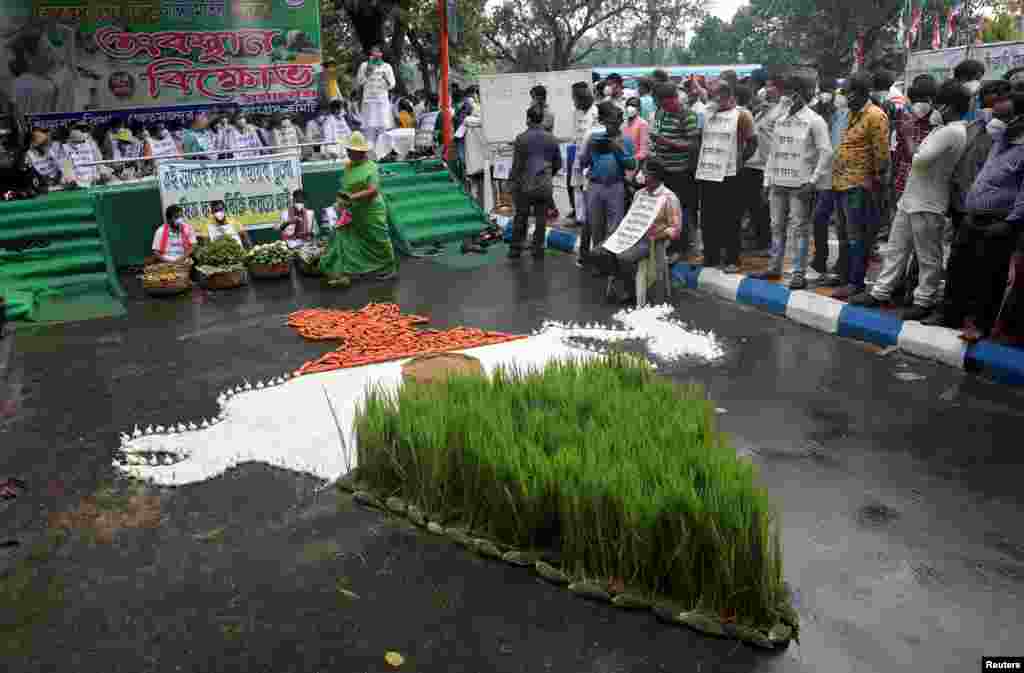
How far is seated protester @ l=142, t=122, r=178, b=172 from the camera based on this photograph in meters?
14.6

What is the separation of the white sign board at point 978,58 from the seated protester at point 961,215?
393cm

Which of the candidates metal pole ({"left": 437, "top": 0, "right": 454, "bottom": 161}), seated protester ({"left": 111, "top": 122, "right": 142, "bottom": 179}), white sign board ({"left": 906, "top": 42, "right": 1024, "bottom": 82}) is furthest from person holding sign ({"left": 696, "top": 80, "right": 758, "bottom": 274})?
seated protester ({"left": 111, "top": 122, "right": 142, "bottom": 179})

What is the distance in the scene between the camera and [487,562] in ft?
13.3

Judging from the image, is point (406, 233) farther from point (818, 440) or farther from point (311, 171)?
point (818, 440)

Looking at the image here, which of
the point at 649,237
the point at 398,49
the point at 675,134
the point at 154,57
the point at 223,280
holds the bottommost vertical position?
the point at 223,280

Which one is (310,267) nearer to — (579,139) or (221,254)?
(221,254)

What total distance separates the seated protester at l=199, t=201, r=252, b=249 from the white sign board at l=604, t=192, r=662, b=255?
5.03 metres

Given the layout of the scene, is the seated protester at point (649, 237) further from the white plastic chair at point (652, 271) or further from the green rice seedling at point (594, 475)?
the green rice seedling at point (594, 475)

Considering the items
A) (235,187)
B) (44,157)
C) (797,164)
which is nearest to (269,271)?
(235,187)

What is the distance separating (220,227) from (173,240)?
653mm

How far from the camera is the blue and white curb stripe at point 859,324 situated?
639 cm

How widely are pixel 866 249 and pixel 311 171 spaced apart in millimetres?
7989

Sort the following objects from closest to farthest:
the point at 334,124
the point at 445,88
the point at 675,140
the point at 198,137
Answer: the point at 675,140, the point at 445,88, the point at 198,137, the point at 334,124

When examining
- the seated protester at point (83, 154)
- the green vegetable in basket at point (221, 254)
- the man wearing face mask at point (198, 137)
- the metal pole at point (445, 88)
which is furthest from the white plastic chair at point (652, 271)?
the man wearing face mask at point (198, 137)
